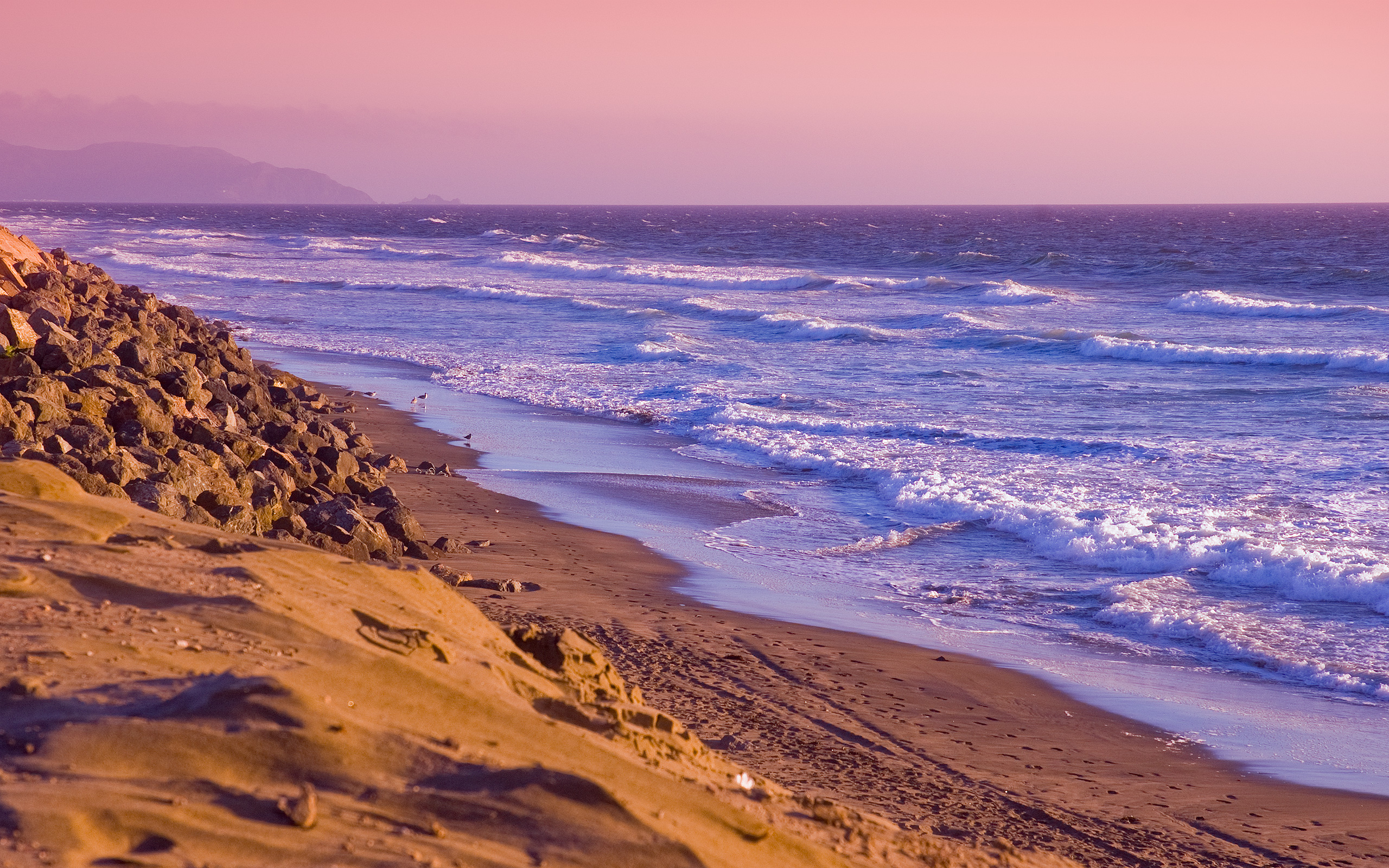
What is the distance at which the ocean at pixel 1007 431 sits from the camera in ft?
26.7

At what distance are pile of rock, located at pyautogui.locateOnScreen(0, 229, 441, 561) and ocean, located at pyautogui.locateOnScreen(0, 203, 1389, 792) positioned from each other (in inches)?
97.2

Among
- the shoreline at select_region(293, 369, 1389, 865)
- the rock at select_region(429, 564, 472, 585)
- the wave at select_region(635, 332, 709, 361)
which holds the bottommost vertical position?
the shoreline at select_region(293, 369, 1389, 865)

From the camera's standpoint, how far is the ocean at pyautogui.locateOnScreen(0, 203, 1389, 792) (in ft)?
26.7

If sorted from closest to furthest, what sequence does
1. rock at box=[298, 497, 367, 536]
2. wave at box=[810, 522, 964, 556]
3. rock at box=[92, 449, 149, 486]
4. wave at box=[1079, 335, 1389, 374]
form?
rock at box=[92, 449, 149, 486], rock at box=[298, 497, 367, 536], wave at box=[810, 522, 964, 556], wave at box=[1079, 335, 1389, 374]

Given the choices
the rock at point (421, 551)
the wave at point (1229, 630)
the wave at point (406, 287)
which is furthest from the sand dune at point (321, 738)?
the wave at point (406, 287)

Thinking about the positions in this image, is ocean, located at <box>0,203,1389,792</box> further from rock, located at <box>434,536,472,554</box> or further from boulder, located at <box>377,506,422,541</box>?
boulder, located at <box>377,506,422,541</box>

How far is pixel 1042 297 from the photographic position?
39.3m

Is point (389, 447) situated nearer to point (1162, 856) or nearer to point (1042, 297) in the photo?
point (1162, 856)

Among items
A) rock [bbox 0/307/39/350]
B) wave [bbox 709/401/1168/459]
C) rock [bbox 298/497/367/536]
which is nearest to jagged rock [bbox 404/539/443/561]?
rock [bbox 298/497/367/536]

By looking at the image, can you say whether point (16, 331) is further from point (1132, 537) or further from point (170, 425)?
point (1132, 537)

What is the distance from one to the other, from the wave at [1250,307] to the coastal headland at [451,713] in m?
30.6

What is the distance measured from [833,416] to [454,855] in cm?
1454

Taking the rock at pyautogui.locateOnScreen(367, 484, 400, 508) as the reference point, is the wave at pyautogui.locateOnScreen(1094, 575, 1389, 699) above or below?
below

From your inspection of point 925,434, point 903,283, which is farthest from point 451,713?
point 903,283
